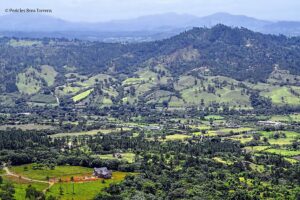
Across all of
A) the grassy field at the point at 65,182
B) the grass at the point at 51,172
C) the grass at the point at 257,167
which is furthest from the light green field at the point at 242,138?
the grass at the point at 51,172

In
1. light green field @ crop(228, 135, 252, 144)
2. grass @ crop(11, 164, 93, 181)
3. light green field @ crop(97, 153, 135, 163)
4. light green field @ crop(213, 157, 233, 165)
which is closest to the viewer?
grass @ crop(11, 164, 93, 181)

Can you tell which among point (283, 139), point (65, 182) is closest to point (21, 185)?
point (65, 182)

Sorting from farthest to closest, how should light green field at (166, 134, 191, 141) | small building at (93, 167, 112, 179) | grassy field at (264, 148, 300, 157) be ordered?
light green field at (166, 134, 191, 141) < grassy field at (264, 148, 300, 157) < small building at (93, 167, 112, 179)

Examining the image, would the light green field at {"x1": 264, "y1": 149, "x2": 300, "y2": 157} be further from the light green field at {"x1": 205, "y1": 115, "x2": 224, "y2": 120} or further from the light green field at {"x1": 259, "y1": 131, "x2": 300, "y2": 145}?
the light green field at {"x1": 205, "y1": 115, "x2": 224, "y2": 120}

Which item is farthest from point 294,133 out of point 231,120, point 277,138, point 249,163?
point 249,163

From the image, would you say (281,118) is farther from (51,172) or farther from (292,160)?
(51,172)

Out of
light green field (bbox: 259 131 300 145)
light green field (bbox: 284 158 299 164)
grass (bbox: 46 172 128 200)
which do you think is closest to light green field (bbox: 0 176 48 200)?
grass (bbox: 46 172 128 200)

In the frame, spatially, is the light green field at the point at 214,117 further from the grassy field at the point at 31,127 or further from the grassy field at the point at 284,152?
the grassy field at the point at 31,127
